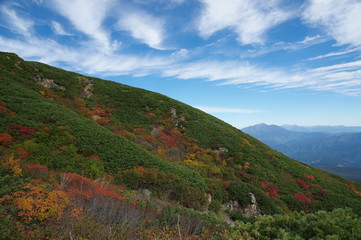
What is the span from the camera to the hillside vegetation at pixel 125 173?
5922 millimetres

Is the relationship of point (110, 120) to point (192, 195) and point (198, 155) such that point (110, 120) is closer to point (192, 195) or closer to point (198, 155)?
point (198, 155)

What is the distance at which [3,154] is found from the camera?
10773 mm

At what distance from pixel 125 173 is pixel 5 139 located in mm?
8466

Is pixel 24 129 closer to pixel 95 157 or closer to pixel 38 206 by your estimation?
pixel 95 157

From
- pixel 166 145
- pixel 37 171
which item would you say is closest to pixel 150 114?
pixel 166 145

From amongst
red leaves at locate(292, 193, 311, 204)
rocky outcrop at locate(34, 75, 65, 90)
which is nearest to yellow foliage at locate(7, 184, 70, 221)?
red leaves at locate(292, 193, 311, 204)

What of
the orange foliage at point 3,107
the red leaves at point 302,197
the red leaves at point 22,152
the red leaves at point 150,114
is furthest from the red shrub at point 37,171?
the red leaves at point 150,114

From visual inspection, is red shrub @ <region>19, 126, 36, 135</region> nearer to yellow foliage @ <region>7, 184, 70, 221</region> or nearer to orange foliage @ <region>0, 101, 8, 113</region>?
orange foliage @ <region>0, 101, 8, 113</region>

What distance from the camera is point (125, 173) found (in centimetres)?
1348

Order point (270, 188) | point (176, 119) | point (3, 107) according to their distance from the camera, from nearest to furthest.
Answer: point (3, 107), point (270, 188), point (176, 119)

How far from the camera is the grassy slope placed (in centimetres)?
1609

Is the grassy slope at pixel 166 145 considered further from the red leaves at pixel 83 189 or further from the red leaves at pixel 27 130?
the red leaves at pixel 83 189

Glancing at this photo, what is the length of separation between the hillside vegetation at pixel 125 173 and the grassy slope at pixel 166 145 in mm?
132

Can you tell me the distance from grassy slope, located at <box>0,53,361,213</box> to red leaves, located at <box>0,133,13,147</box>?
5.95 ft
